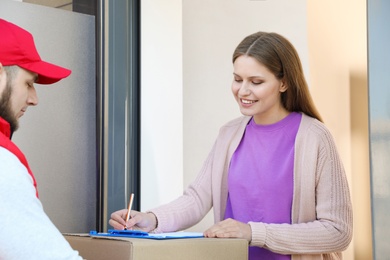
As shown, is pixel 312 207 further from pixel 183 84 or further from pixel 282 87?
pixel 183 84

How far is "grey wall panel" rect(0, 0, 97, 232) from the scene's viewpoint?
8.21 ft

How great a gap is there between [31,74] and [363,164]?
76.1 inches

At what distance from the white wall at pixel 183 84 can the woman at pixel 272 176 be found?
2.45ft

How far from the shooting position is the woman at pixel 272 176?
5.93 feet


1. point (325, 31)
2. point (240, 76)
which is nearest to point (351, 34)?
point (325, 31)

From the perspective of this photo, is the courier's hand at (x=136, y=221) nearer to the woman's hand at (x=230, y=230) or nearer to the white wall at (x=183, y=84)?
the woman's hand at (x=230, y=230)

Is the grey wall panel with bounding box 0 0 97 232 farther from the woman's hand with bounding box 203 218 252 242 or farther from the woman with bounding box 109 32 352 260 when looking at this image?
the woman's hand with bounding box 203 218 252 242

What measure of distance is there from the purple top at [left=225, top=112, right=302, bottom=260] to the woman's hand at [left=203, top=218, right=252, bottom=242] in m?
0.15

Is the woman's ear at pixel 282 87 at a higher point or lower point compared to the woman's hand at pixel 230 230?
higher

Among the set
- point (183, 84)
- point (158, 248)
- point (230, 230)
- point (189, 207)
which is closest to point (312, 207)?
point (230, 230)

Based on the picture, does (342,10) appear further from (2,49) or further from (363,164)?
(2,49)

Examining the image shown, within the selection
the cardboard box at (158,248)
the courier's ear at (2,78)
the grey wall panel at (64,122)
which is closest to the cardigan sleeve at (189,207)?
the cardboard box at (158,248)

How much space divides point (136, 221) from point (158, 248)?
1.86 feet

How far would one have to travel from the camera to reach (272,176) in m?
1.91
